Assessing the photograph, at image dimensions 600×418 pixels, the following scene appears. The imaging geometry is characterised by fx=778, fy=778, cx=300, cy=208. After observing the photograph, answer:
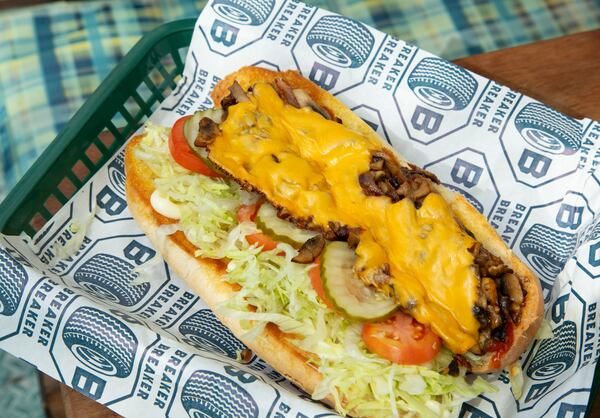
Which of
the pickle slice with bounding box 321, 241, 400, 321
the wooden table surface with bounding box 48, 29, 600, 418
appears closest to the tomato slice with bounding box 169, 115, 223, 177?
the pickle slice with bounding box 321, 241, 400, 321

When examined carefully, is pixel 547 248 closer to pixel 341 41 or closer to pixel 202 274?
pixel 341 41

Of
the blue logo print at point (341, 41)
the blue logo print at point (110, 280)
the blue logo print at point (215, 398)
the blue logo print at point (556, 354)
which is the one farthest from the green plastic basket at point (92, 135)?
the blue logo print at point (556, 354)

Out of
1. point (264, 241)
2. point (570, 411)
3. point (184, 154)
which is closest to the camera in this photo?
point (570, 411)

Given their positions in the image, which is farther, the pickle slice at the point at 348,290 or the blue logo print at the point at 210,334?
the blue logo print at the point at 210,334

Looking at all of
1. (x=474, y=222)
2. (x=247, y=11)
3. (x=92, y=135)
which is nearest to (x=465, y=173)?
(x=474, y=222)

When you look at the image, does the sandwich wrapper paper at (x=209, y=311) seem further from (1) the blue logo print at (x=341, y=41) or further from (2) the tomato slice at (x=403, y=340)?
(2) the tomato slice at (x=403, y=340)

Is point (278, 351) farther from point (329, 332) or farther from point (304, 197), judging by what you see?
point (304, 197)

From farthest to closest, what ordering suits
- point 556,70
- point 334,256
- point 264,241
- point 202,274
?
1. point 556,70
2. point 202,274
3. point 264,241
4. point 334,256
